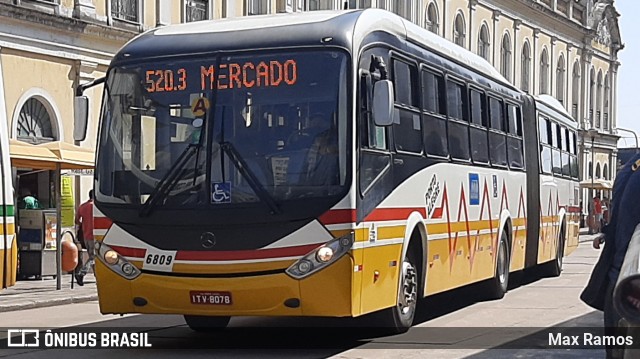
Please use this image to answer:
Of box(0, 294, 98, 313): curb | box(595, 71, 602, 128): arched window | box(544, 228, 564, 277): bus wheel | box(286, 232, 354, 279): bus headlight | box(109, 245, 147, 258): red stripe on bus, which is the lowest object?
box(0, 294, 98, 313): curb

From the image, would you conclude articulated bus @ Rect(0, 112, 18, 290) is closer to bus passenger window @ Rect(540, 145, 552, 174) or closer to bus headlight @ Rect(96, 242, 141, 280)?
bus headlight @ Rect(96, 242, 141, 280)

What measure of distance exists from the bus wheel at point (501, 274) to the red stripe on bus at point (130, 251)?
7.62 metres

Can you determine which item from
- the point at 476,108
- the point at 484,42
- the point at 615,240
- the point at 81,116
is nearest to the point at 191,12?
the point at 476,108

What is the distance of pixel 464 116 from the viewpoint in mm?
14805

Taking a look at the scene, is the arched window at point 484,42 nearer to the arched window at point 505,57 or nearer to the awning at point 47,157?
the arched window at point 505,57

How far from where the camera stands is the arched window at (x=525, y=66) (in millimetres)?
58469

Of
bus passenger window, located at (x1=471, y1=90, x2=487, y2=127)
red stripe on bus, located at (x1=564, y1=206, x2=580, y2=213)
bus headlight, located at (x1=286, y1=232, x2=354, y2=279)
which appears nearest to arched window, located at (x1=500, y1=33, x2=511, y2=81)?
red stripe on bus, located at (x1=564, y1=206, x2=580, y2=213)

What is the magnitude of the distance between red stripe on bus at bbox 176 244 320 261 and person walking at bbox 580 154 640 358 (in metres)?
3.45

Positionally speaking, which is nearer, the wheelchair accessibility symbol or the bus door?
the wheelchair accessibility symbol

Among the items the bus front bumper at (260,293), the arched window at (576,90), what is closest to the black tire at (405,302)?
the bus front bumper at (260,293)

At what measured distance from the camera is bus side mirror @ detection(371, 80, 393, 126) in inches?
422

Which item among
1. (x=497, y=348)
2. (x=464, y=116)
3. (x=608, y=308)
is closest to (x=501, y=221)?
(x=464, y=116)

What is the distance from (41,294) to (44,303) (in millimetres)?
1414

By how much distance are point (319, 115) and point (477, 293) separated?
8.10m
